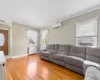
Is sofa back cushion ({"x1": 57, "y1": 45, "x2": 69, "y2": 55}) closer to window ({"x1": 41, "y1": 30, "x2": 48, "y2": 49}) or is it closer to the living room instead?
the living room

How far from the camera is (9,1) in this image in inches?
105

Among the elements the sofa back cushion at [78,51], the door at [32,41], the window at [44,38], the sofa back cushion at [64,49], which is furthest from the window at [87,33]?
the door at [32,41]

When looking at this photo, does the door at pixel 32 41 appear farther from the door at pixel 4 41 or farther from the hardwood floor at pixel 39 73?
the hardwood floor at pixel 39 73

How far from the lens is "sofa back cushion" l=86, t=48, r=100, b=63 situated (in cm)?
255

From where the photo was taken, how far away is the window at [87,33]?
3.10 meters

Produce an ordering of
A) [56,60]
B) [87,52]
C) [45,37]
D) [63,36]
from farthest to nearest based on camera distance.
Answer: [45,37], [63,36], [56,60], [87,52]

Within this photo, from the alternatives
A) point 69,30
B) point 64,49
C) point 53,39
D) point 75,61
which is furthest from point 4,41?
point 75,61

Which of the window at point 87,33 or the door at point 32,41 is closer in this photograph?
the window at point 87,33

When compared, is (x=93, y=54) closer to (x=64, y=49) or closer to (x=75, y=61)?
(x=75, y=61)

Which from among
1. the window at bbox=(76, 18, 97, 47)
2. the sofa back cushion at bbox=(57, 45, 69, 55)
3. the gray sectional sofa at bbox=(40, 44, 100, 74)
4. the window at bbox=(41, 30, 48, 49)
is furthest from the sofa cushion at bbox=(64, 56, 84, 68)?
the window at bbox=(41, 30, 48, 49)

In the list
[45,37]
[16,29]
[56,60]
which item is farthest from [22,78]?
[45,37]

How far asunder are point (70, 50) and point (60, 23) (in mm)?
1752

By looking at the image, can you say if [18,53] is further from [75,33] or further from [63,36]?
[75,33]

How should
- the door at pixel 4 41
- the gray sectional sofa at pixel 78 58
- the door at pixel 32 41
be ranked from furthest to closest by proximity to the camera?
1. the door at pixel 32 41
2. the door at pixel 4 41
3. the gray sectional sofa at pixel 78 58
